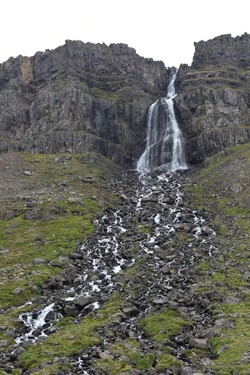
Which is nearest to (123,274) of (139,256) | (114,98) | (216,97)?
(139,256)

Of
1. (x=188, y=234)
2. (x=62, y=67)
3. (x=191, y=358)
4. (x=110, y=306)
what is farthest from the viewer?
(x=62, y=67)

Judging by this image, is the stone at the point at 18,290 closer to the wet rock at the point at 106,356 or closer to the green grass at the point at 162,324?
the green grass at the point at 162,324

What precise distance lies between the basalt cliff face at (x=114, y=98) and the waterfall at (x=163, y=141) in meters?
2.19

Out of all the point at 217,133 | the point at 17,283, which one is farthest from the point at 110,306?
the point at 217,133

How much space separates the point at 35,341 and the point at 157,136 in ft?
314

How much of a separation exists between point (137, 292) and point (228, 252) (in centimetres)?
1569

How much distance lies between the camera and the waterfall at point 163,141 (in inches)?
4489

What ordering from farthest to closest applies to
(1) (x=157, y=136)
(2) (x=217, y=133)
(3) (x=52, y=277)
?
(1) (x=157, y=136)
(2) (x=217, y=133)
(3) (x=52, y=277)

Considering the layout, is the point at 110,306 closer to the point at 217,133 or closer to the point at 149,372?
the point at 149,372

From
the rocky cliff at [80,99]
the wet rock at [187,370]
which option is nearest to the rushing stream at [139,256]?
the wet rock at [187,370]

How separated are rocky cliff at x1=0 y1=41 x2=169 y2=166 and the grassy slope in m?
34.6

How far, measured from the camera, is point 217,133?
363ft

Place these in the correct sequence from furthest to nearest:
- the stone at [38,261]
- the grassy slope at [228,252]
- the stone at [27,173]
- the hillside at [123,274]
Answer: the stone at [27,173] < the stone at [38,261] < the hillside at [123,274] < the grassy slope at [228,252]

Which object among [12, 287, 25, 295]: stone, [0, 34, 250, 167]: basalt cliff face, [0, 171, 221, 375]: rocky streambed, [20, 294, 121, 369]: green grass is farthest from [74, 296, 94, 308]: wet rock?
[0, 34, 250, 167]: basalt cliff face
